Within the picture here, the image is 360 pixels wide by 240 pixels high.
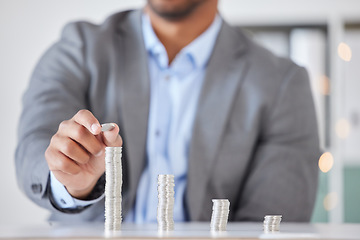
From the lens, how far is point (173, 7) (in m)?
1.37

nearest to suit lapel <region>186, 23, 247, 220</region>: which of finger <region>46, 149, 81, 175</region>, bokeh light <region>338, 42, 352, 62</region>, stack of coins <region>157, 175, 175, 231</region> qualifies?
finger <region>46, 149, 81, 175</region>

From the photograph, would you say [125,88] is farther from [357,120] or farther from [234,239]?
[357,120]

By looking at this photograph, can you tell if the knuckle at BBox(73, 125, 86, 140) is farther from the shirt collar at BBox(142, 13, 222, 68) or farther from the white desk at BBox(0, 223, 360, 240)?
the shirt collar at BBox(142, 13, 222, 68)

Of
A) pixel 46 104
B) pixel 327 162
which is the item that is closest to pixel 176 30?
pixel 46 104

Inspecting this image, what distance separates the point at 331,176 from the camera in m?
2.79

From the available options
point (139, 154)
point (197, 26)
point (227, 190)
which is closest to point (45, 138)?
point (139, 154)

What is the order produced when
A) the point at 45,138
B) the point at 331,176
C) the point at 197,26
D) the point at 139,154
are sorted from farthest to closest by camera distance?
the point at 331,176
the point at 197,26
the point at 139,154
the point at 45,138

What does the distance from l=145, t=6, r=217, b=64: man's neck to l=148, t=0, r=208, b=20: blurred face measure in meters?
0.01

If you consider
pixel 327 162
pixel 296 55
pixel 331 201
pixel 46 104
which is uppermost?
pixel 296 55

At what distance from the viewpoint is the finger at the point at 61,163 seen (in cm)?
77

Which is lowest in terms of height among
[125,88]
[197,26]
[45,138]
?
[45,138]

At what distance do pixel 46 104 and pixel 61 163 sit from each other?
432mm

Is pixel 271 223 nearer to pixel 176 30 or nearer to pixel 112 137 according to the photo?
pixel 112 137

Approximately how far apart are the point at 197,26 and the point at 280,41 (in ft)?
4.74
